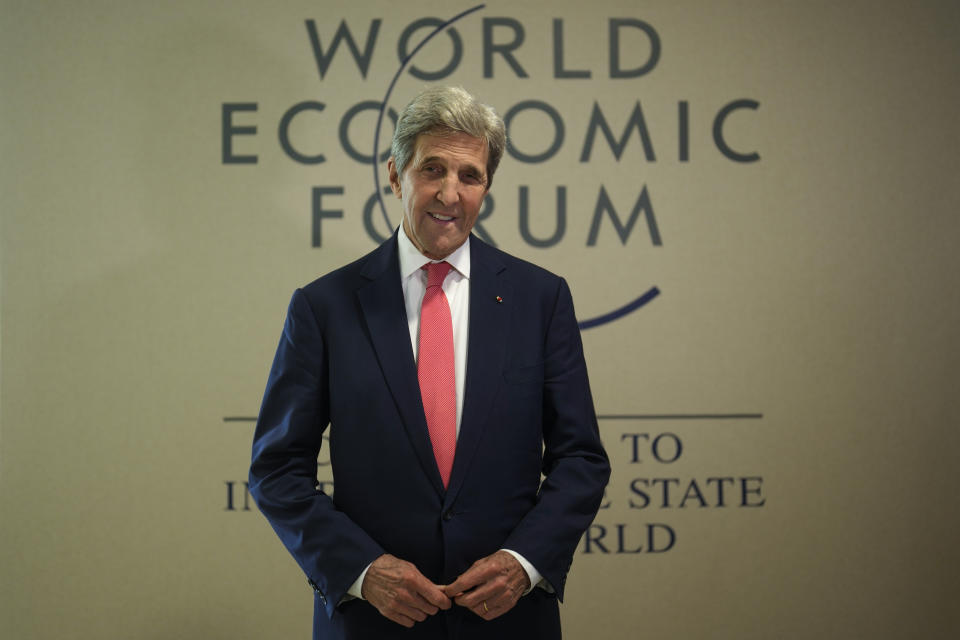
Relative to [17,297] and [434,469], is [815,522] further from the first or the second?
[17,297]

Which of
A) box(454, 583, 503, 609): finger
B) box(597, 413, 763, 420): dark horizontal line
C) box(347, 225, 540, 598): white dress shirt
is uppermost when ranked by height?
box(347, 225, 540, 598): white dress shirt

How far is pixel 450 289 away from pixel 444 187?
0.74 ft

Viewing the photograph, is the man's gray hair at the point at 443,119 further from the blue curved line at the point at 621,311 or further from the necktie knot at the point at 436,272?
the blue curved line at the point at 621,311

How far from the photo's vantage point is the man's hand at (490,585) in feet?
4.36

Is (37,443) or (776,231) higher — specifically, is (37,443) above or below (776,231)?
below

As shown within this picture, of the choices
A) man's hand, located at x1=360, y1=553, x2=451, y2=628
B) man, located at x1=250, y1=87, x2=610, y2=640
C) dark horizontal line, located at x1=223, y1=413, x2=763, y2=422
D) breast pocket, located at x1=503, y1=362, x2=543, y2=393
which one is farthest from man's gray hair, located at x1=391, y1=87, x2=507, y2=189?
dark horizontal line, located at x1=223, y1=413, x2=763, y2=422

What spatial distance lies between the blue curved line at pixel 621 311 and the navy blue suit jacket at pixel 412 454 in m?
1.22

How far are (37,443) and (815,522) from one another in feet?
9.33

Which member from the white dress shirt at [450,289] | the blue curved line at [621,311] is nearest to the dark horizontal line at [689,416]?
the blue curved line at [621,311]

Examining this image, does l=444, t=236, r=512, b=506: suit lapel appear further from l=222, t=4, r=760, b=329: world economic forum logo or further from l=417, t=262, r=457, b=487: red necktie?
l=222, t=4, r=760, b=329: world economic forum logo

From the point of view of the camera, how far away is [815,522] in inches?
108

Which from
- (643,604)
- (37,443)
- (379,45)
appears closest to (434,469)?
(643,604)

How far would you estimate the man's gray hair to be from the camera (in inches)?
55.7

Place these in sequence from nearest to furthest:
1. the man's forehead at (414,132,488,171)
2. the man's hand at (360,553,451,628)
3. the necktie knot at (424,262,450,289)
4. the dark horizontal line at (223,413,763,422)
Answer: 1. the man's hand at (360,553,451,628)
2. the man's forehead at (414,132,488,171)
3. the necktie knot at (424,262,450,289)
4. the dark horizontal line at (223,413,763,422)
